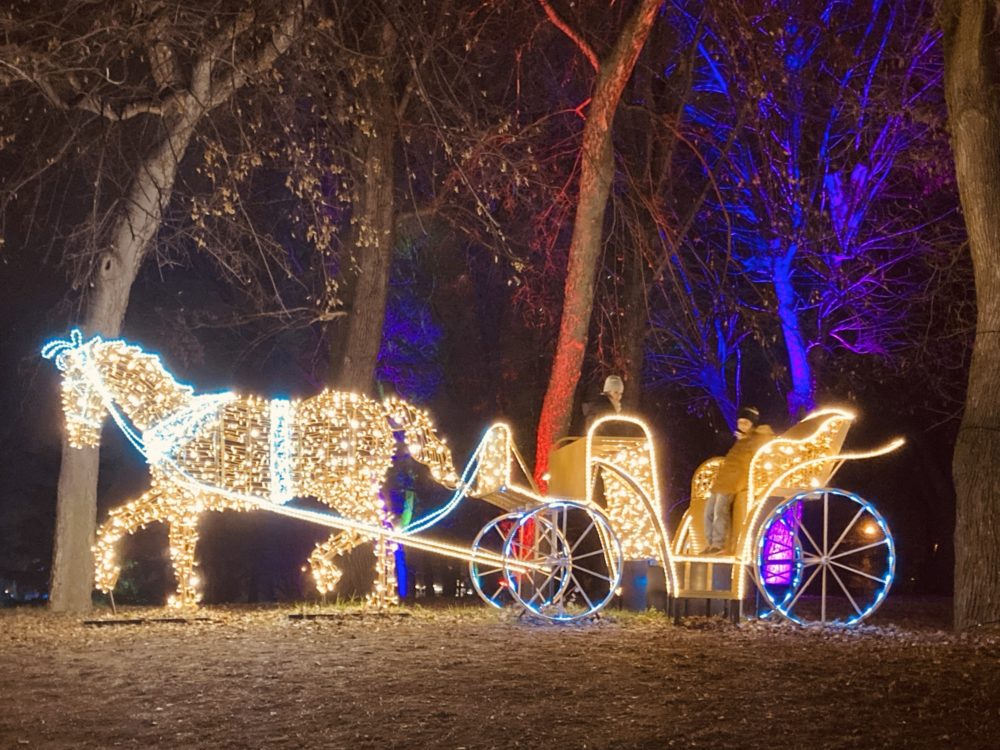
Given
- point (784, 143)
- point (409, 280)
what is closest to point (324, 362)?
point (409, 280)

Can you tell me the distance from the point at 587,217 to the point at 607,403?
3.08 metres

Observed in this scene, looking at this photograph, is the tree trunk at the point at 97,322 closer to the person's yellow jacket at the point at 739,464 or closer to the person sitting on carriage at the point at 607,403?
the person sitting on carriage at the point at 607,403

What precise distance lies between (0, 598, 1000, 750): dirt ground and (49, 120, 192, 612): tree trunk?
2.83 metres

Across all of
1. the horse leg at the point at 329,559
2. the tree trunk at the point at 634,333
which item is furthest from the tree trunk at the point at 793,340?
the horse leg at the point at 329,559

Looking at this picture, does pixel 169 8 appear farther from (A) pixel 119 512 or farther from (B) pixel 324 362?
(B) pixel 324 362

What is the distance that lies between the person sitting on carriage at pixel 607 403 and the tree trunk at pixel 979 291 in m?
3.14

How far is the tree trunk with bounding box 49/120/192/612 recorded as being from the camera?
42.1ft

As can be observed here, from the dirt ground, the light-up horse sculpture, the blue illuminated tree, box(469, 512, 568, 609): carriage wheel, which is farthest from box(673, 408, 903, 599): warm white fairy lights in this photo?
the blue illuminated tree

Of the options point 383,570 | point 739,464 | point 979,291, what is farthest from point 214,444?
point 979,291

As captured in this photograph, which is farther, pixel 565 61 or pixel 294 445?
pixel 565 61

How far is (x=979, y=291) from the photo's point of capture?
10.6 meters

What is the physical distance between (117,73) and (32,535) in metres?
16.5

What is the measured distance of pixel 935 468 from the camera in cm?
2384

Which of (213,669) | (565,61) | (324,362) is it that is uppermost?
(565,61)
